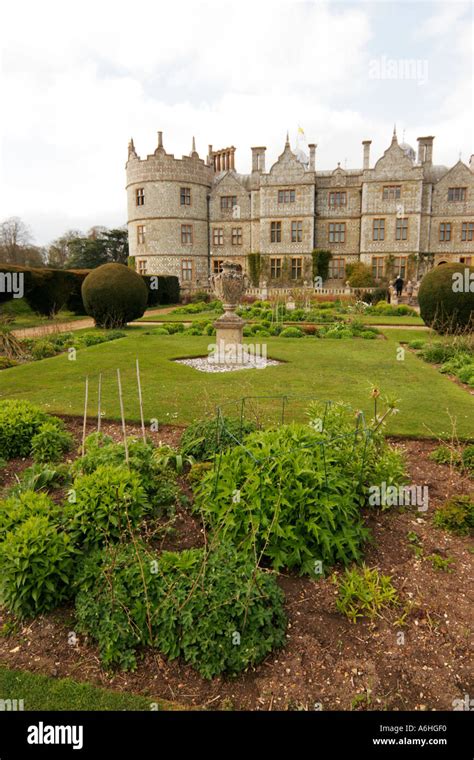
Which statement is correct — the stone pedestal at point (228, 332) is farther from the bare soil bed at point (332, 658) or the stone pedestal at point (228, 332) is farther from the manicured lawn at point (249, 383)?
the bare soil bed at point (332, 658)

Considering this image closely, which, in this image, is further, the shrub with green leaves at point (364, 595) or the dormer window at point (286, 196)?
the dormer window at point (286, 196)

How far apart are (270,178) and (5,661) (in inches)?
1266

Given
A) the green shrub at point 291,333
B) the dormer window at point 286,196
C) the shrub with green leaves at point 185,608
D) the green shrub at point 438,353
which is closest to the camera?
the shrub with green leaves at point 185,608

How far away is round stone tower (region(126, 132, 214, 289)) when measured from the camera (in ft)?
105

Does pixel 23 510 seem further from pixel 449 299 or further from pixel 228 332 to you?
pixel 449 299

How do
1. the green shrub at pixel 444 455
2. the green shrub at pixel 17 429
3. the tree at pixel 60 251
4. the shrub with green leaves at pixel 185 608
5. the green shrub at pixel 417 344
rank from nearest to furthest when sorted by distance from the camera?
the shrub with green leaves at pixel 185 608 → the green shrub at pixel 444 455 → the green shrub at pixel 17 429 → the green shrub at pixel 417 344 → the tree at pixel 60 251

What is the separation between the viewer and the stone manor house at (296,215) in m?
30.5

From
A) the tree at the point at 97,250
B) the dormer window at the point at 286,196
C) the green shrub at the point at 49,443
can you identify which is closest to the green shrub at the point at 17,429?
the green shrub at the point at 49,443

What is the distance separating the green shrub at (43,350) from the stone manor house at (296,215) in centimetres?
2111

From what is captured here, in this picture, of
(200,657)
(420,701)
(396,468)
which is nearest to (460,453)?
(396,468)

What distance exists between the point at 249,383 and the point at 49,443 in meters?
4.10

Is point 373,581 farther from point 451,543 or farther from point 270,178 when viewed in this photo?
point 270,178

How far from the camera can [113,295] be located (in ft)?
54.1
